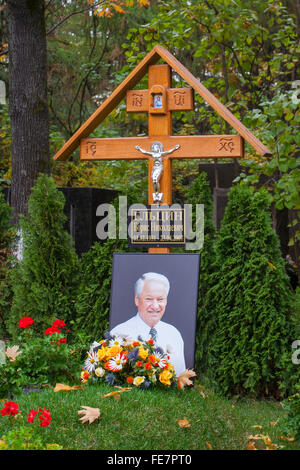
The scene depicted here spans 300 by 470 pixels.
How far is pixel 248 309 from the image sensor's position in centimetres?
547

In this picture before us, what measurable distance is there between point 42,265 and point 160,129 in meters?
1.91

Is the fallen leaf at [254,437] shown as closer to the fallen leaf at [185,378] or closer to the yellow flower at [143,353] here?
the fallen leaf at [185,378]

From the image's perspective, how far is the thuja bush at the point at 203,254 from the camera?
5789 millimetres

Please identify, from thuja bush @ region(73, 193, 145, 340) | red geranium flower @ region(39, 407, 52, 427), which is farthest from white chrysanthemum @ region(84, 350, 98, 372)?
red geranium flower @ region(39, 407, 52, 427)

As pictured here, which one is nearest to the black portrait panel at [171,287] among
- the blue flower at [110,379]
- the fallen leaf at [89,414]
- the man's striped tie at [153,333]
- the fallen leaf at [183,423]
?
the man's striped tie at [153,333]

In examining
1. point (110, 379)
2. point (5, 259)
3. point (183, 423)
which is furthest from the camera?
point (5, 259)

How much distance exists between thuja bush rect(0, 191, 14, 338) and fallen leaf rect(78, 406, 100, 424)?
9.37ft

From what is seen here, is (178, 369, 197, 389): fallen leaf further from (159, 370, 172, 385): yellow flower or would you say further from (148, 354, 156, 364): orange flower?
(148, 354, 156, 364): orange flower

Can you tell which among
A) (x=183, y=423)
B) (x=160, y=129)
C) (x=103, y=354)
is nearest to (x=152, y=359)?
(x=103, y=354)

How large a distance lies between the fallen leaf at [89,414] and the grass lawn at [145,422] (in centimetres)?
Result: 4

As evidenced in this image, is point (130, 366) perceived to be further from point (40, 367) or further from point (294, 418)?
point (294, 418)

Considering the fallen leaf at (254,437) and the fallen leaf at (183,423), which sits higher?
the fallen leaf at (183,423)

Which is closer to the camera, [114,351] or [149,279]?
[114,351]

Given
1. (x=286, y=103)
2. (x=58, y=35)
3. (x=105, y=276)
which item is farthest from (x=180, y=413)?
Result: (x=58, y=35)
